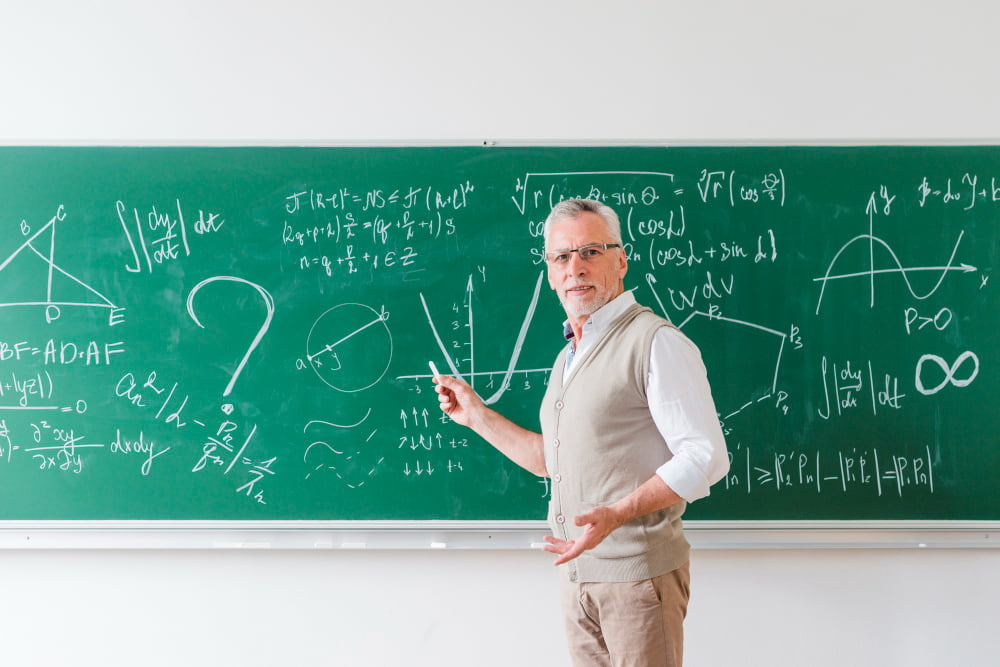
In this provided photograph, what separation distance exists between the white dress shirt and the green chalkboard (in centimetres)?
74

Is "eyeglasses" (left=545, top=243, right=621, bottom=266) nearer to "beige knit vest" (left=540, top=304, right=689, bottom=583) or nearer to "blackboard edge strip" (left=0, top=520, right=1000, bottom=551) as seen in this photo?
"beige knit vest" (left=540, top=304, right=689, bottom=583)

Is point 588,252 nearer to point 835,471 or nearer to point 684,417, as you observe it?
point 684,417

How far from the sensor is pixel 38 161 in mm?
2371

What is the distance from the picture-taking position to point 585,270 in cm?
176

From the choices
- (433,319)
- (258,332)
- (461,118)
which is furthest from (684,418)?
(258,332)

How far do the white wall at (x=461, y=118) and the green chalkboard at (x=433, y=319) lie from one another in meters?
0.14

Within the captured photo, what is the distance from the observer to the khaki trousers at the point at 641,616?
1.61 meters

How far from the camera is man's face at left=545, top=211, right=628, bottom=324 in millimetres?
1757

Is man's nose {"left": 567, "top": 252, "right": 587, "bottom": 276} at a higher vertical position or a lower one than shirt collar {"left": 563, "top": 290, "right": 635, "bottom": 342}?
higher

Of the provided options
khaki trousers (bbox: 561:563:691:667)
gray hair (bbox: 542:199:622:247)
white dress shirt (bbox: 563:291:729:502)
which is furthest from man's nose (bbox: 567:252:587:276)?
khaki trousers (bbox: 561:563:691:667)

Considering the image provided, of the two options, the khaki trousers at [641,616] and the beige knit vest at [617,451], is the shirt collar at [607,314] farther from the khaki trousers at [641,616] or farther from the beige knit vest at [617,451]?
the khaki trousers at [641,616]

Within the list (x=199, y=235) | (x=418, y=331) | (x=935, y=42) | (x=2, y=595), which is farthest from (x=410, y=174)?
(x=2, y=595)

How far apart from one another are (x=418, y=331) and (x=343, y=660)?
1169mm

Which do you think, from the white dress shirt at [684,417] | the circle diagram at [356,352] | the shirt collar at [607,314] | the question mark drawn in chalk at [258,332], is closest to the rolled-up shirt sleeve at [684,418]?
the white dress shirt at [684,417]
